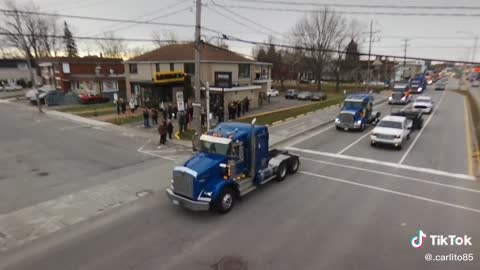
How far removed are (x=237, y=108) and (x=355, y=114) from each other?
34.4 feet

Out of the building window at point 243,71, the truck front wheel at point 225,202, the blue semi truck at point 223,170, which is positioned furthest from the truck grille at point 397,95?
the truck front wheel at point 225,202

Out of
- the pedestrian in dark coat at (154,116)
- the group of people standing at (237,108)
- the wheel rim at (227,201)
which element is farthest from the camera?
the group of people standing at (237,108)

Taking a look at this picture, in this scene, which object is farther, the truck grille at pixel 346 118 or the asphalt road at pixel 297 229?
the truck grille at pixel 346 118

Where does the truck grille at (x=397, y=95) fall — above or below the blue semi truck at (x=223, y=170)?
above

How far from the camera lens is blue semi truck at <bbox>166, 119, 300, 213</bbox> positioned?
9109 mm

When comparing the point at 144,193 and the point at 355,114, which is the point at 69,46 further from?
the point at 144,193

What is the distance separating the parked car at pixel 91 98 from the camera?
39.0m

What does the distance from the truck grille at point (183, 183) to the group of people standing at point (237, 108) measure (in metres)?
17.1

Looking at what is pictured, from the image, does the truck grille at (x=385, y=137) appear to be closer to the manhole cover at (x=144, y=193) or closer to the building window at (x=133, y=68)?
the manhole cover at (x=144, y=193)

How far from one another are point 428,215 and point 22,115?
35.9 m

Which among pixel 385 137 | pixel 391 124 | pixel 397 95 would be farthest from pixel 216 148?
pixel 397 95

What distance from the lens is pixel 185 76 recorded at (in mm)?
29344

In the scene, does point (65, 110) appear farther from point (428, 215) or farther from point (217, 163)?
point (428, 215)

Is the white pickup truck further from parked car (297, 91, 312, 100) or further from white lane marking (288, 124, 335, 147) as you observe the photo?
parked car (297, 91, 312, 100)
